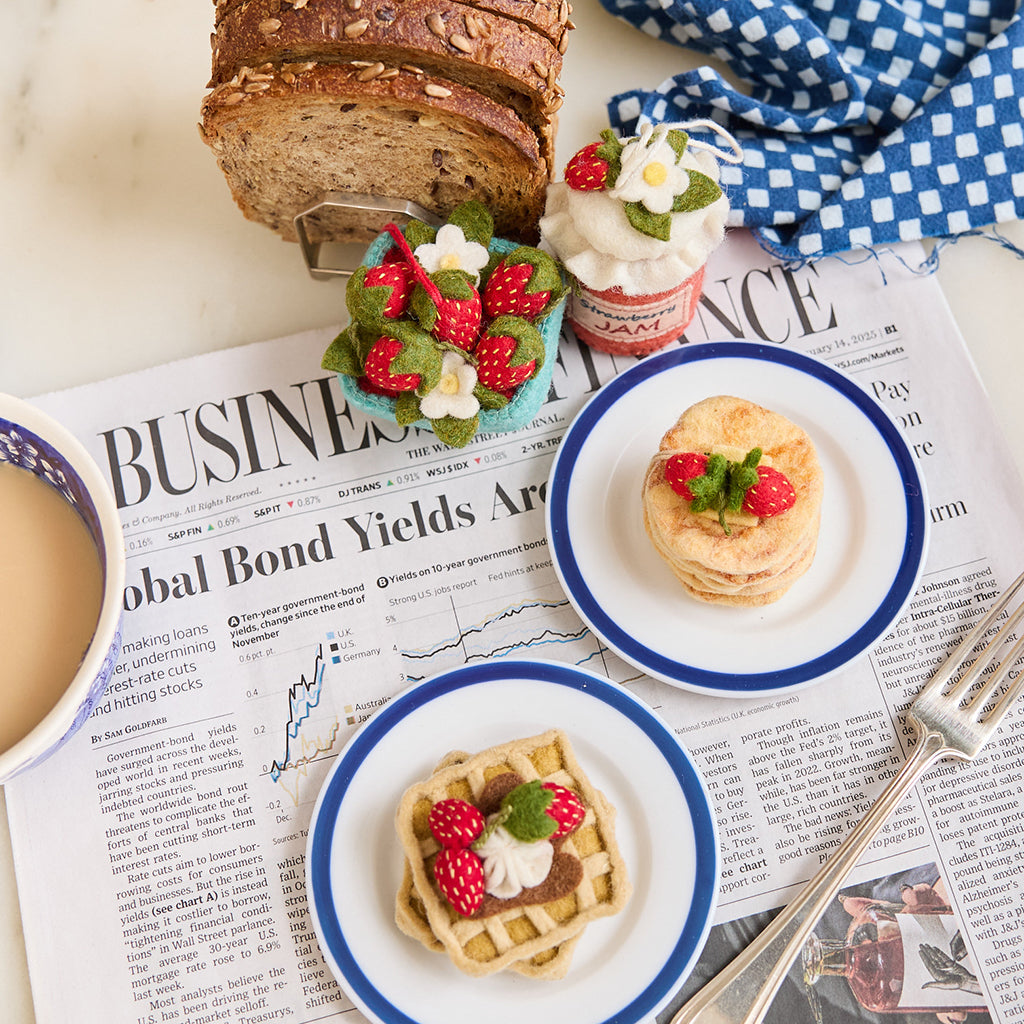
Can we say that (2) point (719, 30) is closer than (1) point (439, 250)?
No

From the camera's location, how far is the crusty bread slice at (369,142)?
2.42 ft

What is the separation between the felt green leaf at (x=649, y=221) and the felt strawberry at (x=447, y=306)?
14cm

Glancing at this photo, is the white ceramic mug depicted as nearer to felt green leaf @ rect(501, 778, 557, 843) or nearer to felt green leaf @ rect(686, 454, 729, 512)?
felt green leaf @ rect(501, 778, 557, 843)

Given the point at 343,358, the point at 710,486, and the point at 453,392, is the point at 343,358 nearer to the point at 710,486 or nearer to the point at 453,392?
the point at 453,392

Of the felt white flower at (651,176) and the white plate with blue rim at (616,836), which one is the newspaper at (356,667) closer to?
the white plate with blue rim at (616,836)

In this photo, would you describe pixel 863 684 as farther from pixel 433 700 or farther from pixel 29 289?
pixel 29 289

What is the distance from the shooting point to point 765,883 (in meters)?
0.81

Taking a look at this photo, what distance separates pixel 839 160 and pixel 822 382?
263mm

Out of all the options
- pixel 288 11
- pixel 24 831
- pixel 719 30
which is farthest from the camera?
pixel 719 30

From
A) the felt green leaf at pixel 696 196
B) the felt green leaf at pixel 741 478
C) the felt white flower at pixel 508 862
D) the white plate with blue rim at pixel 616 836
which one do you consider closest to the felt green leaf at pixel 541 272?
the felt green leaf at pixel 696 196

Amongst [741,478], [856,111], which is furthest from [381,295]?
[856,111]

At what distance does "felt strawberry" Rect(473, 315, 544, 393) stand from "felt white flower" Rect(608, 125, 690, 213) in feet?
0.42

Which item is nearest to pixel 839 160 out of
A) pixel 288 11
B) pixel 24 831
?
pixel 288 11

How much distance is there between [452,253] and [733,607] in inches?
15.5
